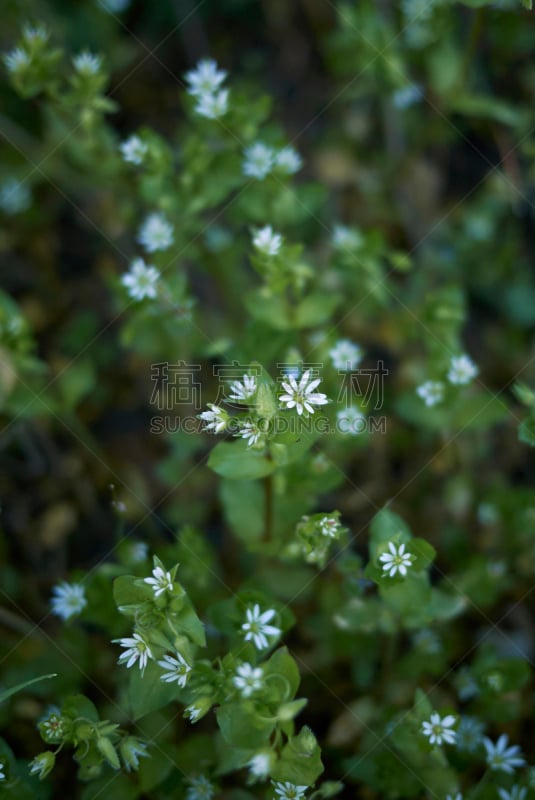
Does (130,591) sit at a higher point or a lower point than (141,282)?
lower

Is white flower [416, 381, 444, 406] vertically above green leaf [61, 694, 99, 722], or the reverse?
white flower [416, 381, 444, 406]

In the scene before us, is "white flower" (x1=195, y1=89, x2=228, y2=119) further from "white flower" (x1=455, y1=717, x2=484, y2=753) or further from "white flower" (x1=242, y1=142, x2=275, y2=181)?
"white flower" (x1=455, y1=717, x2=484, y2=753)

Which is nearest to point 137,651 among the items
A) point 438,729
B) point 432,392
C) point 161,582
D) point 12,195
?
point 161,582

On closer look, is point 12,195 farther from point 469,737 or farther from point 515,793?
point 515,793

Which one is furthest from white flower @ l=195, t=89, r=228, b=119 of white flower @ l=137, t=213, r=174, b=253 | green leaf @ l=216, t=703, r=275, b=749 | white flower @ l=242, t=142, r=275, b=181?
green leaf @ l=216, t=703, r=275, b=749

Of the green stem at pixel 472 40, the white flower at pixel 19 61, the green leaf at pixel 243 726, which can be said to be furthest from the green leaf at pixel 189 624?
the green stem at pixel 472 40

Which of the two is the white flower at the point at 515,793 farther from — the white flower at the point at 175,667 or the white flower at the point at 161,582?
the white flower at the point at 161,582
